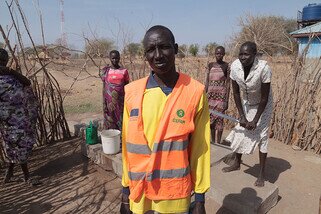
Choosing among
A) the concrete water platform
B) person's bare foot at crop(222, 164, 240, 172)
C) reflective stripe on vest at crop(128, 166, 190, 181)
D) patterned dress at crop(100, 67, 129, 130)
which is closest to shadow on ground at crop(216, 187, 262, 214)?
the concrete water platform

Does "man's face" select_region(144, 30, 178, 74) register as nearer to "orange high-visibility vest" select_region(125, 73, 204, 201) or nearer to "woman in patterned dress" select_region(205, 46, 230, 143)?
"orange high-visibility vest" select_region(125, 73, 204, 201)

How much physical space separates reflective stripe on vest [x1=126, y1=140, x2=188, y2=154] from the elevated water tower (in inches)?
874

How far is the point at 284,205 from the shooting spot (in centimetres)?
306

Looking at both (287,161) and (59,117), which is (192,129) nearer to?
(287,161)

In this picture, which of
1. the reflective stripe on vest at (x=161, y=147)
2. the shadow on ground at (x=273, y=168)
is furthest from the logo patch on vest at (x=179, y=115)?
the shadow on ground at (x=273, y=168)

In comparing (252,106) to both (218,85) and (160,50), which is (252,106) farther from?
(160,50)

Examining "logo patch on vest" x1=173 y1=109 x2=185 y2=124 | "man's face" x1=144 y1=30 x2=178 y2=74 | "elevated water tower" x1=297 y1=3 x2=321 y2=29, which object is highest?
"elevated water tower" x1=297 y1=3 x2=321 y2=29

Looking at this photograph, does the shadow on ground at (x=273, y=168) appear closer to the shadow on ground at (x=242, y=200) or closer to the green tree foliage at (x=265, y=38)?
the shadow on ground at (x=242, y=200)

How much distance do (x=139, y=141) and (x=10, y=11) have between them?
407cm

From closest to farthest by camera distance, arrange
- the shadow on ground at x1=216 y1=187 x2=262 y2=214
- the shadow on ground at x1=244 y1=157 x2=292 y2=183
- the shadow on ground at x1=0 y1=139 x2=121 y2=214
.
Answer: the shadow on ground at x1=216 y1=187 x2=262 y2=214 < the shadow on ground at x1=0 y1=139 x2=121 y2=214 < the shadow on ground at x1=244 y1=157 x2=292 y2=183

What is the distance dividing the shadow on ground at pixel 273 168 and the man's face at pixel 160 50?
302cm

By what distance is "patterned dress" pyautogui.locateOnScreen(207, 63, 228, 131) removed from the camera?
4445mm

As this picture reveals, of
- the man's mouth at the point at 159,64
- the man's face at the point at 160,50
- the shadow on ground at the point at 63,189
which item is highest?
the man's face at the point at 160,50

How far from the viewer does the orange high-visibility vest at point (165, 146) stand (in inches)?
52.3
